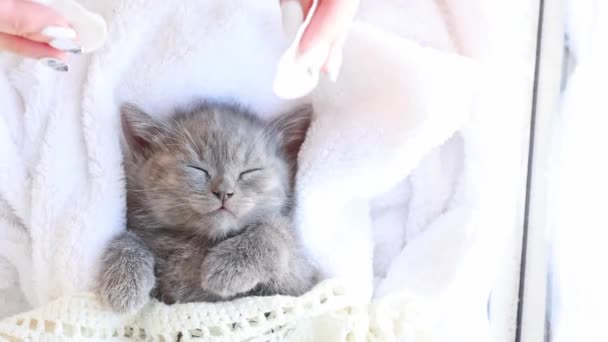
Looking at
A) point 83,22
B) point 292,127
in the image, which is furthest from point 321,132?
point 83,22

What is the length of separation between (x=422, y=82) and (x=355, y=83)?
0.13 metres

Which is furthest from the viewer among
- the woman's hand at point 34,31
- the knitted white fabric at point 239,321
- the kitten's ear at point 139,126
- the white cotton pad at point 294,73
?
the kitten's ear at point 139,126

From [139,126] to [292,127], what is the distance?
0.85 feet

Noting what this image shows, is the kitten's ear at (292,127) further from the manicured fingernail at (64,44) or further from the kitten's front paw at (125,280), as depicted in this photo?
the manicured fingernail at (64,44)

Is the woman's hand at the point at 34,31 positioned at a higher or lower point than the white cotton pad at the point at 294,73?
higher

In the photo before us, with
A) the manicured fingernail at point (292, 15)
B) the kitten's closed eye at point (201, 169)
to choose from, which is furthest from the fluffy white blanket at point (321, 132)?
the kitten's closed eye at point (201, 169)

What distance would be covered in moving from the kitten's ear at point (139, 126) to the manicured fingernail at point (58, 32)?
1.38 ft

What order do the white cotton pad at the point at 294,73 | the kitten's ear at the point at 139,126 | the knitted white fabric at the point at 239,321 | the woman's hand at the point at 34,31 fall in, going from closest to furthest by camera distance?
the woman's hand at the point at 34,31 → the white cotton pad at the point at 294,73 → the knitted white fabric at the point at 239,321 → the kitten's ear at the point at 139,126

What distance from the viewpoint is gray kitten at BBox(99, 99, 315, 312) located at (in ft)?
2.97

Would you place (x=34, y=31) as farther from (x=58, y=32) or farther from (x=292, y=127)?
(x=292, y=127)

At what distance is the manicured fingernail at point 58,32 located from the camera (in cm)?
56

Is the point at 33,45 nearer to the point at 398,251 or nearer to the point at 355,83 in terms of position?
the point at 355,83

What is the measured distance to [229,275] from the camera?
887 millimetres

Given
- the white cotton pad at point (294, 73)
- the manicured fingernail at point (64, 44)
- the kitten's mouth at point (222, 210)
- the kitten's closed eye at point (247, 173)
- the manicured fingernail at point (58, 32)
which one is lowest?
the kitten's mouth at point (222, 210)
